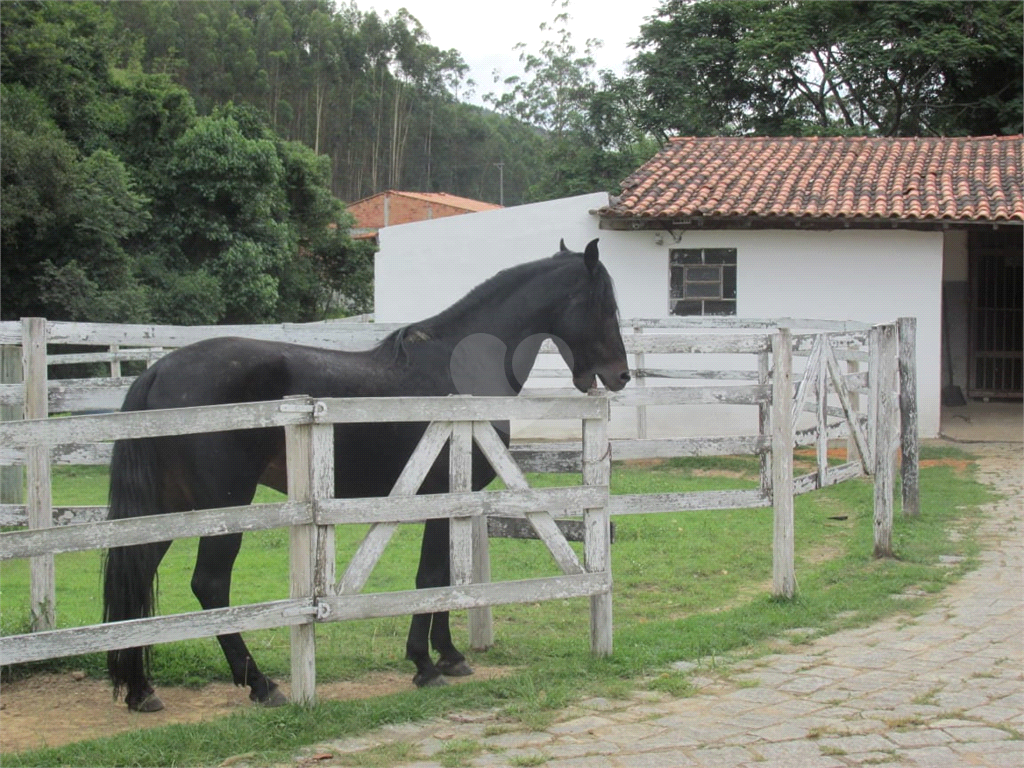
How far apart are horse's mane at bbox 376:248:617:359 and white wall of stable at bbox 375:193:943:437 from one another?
914 cm

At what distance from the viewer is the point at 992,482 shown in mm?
11320

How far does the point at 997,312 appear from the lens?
18172 mm

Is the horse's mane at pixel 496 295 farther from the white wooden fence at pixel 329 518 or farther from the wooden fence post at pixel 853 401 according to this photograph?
the wooden fence post at pixel 853 401

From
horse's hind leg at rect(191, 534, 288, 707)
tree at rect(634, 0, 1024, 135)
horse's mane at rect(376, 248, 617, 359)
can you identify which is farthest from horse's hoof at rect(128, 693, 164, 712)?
tree at rect(634, 0, 1024, 135)

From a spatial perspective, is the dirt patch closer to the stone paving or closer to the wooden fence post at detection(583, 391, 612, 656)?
the wooden fence post at detection(583, 391, 612, 656)

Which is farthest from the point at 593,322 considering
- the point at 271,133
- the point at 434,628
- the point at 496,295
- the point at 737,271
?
the point at 271,133

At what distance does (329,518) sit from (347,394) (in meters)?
0.91

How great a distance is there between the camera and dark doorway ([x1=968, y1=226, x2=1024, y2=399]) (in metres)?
18.1

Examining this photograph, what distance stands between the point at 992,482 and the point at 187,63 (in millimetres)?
42708

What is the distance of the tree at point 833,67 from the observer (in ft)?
83.3

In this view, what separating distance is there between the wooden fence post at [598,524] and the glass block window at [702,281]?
11468mm

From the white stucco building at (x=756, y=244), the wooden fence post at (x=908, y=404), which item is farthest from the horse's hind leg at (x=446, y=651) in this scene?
the white stucco building at (x=756, y=244)

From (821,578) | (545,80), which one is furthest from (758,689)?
(545,80)

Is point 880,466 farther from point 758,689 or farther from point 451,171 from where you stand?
point 451,171
